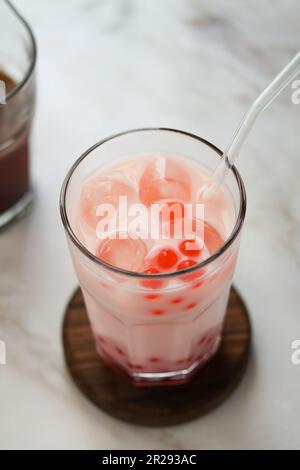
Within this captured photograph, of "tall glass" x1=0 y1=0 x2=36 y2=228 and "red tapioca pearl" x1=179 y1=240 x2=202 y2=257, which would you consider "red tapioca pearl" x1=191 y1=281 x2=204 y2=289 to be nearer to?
"red tapioca pearl" x1=179 y1=240 x2=202 y2=257

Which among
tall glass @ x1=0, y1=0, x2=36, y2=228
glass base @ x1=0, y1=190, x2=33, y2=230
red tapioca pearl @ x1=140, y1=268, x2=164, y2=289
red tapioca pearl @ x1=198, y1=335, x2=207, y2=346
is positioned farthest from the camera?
glass base @ x1=0, y1=190, x2=33, y2=230

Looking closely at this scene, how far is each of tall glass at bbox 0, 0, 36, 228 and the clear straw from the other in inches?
15.9

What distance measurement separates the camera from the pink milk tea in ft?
3.23

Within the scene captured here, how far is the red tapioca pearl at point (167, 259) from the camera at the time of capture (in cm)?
100

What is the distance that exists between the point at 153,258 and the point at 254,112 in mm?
228

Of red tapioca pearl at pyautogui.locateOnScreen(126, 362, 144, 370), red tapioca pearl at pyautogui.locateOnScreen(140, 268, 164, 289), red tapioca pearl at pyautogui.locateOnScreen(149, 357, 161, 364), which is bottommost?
red tapioca pearl at pyautogui.locateOnScreen(126, 362, 144, 370)

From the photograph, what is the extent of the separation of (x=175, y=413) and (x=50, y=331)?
0.82 ft

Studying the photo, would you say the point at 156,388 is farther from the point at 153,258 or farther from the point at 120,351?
the point at 153,258

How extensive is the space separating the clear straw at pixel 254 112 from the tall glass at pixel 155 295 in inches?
0.6

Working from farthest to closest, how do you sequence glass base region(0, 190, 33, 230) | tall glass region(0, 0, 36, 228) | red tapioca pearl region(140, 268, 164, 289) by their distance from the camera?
glass base region(0, 190, 33, 230)
tall glass region(0, 0, 36, 228)
red tapioca pearl region(140, 268, 164, 289)

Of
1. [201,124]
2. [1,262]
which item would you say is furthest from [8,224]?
[201,124]

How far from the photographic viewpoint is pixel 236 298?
126cm

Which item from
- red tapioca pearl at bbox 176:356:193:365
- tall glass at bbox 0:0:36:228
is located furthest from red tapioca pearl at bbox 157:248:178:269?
tall glass at bbox 0:0:36:228
